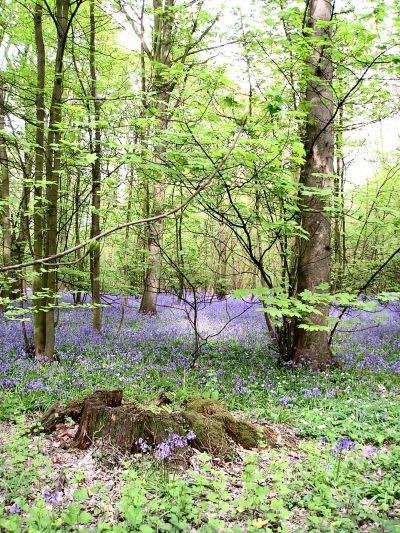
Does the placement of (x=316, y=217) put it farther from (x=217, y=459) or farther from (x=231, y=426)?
(x=217, y=459)

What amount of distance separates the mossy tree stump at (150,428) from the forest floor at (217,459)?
0.44 feet

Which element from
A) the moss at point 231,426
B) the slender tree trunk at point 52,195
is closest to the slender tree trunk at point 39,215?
the slender tree trunk at point 52,195

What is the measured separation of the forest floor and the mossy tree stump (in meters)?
0.13

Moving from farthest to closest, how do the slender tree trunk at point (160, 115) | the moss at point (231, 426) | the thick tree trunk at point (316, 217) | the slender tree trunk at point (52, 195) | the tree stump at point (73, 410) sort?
the slender tree trunk at point (160, 115) < the thick tree trunk at point (316, 217) < the slender tree trunk at point (52, 195) < the tree stump at point (73, 410) < the moss at point (231, 426)

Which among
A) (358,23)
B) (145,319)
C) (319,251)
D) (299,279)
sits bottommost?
(145,319)

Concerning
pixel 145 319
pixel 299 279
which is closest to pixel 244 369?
pixel 299 279

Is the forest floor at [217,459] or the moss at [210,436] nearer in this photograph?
the forest floor at [217,459]

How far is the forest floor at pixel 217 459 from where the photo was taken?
10.1 ft

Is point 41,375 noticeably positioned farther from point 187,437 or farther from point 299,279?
point 299,279

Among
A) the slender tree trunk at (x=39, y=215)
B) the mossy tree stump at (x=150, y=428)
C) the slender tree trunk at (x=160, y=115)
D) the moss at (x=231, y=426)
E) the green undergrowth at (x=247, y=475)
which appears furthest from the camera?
the slender tree trunk at (x=160, y=115)

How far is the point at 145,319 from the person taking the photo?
14234 millimetres

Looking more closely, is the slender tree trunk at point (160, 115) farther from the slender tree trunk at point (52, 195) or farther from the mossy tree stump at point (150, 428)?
the mossy tree stump at point (150, 428)

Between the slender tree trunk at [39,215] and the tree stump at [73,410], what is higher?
the slender tree trunk at [39,215]

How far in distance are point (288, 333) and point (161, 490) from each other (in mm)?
4506
